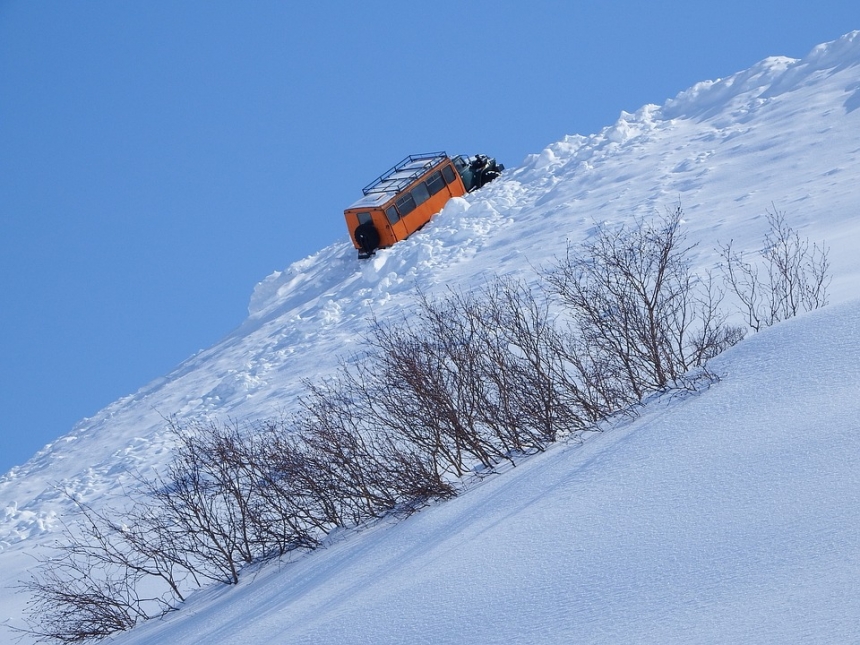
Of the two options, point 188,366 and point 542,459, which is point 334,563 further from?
point 188,366

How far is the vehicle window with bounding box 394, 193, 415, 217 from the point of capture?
29.1 meters

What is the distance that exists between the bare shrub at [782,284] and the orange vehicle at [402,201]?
11552mm

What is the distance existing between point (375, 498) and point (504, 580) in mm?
5010

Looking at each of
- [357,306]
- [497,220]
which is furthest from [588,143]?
[357,306]

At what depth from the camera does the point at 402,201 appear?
29.1 m

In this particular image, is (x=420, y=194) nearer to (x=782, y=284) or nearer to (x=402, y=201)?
(x=402, y=201)

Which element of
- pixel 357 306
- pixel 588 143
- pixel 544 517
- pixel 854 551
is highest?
pixel 588 143

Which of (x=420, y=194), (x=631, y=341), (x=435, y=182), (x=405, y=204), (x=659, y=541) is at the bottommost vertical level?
(x=659, y=541)

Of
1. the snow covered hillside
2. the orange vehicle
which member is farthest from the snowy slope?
the orange vehicle

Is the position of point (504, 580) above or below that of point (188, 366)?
below

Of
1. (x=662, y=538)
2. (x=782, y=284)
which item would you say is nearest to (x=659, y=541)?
(x=662, y=538)

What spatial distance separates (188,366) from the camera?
31.4 meters

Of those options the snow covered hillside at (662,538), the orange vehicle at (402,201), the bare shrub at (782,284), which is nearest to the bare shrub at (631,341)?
the bare shrub at (782,284)

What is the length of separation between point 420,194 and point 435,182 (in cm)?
66
